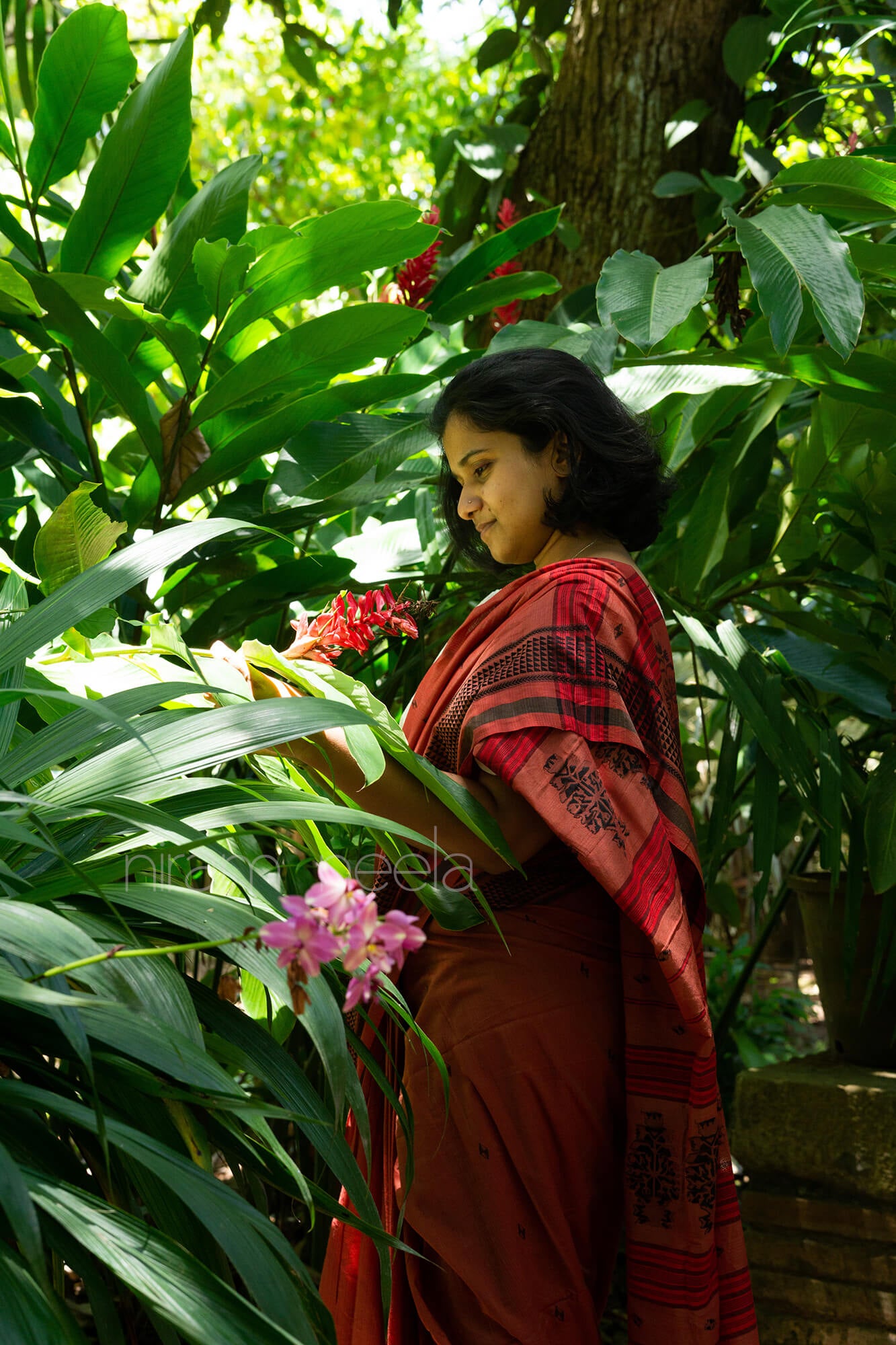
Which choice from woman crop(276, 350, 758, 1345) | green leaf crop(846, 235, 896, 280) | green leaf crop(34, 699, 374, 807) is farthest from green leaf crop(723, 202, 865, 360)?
green leaf crop(34, 699, 374, 807)

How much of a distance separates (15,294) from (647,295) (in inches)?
23.7

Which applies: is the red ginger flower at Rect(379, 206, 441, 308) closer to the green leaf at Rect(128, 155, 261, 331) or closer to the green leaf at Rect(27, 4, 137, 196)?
the green leaf at Rect(128, 155, 261, 331)

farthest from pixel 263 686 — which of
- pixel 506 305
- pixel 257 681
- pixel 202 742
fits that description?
pixel 506 305

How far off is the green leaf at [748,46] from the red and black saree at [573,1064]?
1393 mm

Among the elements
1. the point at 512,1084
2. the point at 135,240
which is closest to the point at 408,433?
the point at 135,240

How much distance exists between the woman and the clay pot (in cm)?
76

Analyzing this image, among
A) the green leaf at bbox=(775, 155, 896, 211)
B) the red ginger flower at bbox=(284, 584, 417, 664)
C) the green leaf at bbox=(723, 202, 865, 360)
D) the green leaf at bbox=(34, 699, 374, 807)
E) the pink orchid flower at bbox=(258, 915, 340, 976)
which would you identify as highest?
the green leaf at bbox=(775, 155, 896, 211)

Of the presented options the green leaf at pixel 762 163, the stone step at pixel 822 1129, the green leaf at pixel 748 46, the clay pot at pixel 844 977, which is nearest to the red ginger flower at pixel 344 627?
the clay pot at pixel 844 977

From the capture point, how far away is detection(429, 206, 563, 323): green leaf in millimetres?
1311

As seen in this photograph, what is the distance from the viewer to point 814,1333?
1566 millimetres

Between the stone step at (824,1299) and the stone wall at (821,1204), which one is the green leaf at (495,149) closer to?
the stone wall at (821,1204)

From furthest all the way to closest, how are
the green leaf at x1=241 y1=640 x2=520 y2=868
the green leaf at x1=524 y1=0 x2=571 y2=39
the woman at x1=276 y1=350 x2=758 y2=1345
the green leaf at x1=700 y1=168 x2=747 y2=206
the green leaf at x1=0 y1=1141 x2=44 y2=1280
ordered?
the green leaf at x1=524 y1=0 x2=571 y2=39, the green leaf at x1=700 y1=168 x2=747 y2=206, the woman at x1=276 y1=350 x2=758 y2=1345, the green leaf at x1=241 y1=640 x2=520 y2=868, the green leaf at x1=0 y1=1141 x2=44 y2=1280

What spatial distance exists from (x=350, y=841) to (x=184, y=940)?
39cm

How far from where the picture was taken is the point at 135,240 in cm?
114
